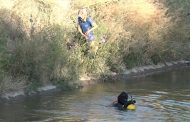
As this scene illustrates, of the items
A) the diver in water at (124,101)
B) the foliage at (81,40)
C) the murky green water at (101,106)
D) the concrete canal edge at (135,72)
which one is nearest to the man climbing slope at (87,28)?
the foliage at (81,40)

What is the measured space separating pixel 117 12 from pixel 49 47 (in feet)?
34.4

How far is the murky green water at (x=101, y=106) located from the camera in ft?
62.7

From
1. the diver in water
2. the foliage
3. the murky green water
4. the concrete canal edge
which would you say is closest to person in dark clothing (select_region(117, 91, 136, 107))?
the diver in water

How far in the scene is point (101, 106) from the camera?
21.9 meters

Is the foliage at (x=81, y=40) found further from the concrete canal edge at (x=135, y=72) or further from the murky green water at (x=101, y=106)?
the murky green water at (x=101, y=106)

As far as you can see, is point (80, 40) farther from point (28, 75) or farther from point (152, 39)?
point (152, 39)

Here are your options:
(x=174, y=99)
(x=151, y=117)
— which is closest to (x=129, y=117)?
(x=151, y=117)

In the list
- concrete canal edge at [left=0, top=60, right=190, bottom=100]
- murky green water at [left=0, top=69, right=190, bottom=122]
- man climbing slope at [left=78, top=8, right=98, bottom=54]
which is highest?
man climbing slope at [left=78, top=8, right=98, bottom=54]

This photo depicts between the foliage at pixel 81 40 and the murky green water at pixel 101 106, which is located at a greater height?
the foliage at pixel 81 40

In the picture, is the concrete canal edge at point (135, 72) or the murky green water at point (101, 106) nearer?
the murky green water at point (101, 106)

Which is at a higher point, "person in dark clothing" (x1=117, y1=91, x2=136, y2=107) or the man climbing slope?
the man climbing slope

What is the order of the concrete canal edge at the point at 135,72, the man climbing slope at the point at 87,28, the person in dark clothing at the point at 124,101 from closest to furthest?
the person in dark clothing at the point at 124,101 < the concrete canal edge at the point at 135,72 < the man climbing slope at the point at 87,28

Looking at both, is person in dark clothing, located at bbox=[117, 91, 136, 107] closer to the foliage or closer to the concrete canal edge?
the concrete canal edge

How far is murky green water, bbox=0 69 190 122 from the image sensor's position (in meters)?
19.1
